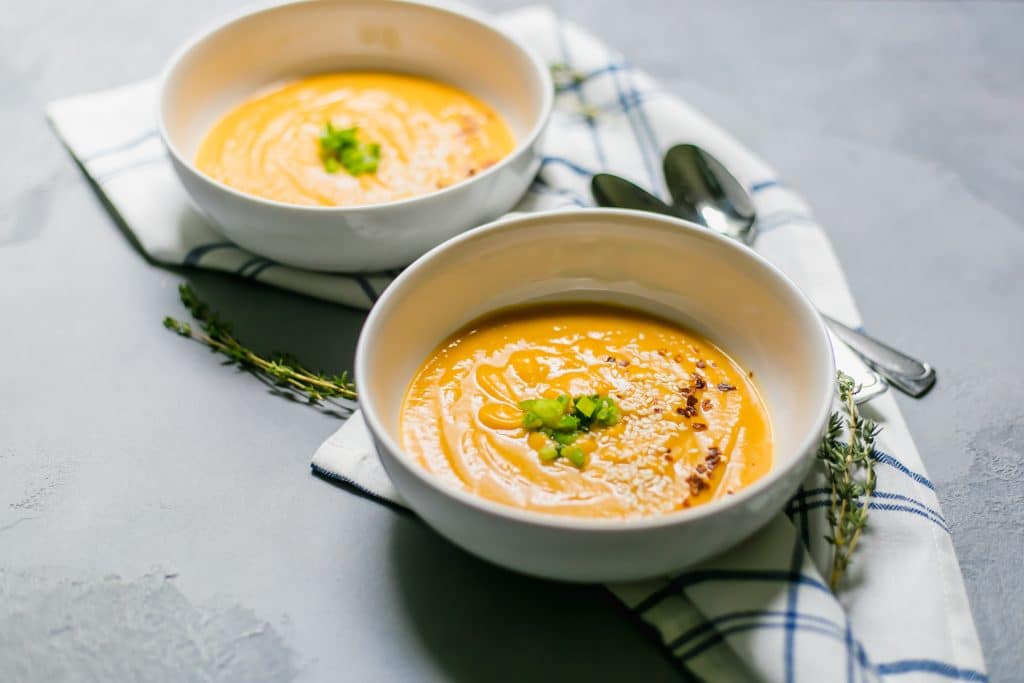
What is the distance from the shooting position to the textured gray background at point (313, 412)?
4.59ft

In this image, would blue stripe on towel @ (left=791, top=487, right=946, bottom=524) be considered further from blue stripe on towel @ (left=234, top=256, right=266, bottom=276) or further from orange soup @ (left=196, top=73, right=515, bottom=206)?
blue stripe on towel @ (left=234, top=256, right=266, bottom=276)

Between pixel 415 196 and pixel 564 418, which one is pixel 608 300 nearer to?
pixel 564 418

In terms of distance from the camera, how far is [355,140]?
6.91ft

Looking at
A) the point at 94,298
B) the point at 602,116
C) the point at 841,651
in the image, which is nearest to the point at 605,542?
the point at 841,651

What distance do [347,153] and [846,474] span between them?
115 centimetres

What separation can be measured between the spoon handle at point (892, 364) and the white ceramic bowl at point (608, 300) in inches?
10.2

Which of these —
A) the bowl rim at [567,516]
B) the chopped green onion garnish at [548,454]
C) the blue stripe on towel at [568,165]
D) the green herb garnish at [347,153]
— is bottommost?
the blue stripe on towel at [568,165]

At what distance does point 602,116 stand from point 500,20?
51cm

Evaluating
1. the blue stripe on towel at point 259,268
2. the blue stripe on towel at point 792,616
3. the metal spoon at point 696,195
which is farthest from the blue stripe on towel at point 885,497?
the blue stripe on towel at point 259,268

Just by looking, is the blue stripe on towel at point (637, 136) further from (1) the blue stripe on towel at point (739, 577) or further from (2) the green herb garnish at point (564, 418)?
(1) the blue stripe on towel at point (739, 577)

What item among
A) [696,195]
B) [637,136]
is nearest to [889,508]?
[696,195]

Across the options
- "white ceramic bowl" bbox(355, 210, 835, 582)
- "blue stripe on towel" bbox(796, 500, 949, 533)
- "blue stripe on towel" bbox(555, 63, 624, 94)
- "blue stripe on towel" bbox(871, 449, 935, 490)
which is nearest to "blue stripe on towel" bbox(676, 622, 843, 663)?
"white ceramic bowl" bbox(355, 210, 835, 582)

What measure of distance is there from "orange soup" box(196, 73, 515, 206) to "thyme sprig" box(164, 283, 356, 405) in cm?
27

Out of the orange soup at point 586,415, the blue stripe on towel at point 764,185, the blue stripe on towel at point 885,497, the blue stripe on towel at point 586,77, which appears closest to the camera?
the orange soup at point 586,415
